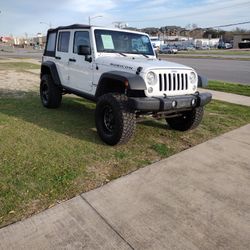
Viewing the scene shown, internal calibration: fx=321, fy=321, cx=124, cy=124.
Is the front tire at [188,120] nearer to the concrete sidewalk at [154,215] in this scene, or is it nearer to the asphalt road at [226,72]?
the concrete sidewalk at [154,215]

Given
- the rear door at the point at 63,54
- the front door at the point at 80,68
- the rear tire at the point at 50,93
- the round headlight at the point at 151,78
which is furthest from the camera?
the rear tire at the point at 50,93

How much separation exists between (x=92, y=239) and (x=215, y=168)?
7.60 feet

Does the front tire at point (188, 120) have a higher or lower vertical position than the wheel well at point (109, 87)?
lower

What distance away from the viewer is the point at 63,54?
7145mm

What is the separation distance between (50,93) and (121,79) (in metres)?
3.41

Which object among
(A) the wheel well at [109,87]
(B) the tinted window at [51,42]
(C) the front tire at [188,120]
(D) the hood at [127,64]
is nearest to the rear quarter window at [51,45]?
(B) the tinted window at [51,42]

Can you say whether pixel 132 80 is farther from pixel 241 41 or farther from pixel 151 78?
pixel 241 41

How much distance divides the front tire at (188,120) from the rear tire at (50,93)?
3.01 m

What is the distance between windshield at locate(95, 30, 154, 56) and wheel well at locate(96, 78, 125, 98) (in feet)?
2.41

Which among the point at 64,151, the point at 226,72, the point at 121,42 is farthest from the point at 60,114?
the point at 226,72

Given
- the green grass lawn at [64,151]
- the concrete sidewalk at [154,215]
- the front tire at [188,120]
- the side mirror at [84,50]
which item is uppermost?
the side mirror at [84,50]

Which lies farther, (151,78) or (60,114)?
(60,114)

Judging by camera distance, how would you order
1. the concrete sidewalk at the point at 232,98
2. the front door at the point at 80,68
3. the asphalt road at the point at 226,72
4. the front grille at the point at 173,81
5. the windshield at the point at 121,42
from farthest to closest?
the asphalt road at the point at 226,72, the concrete sidewalk at the point at 232,98, the front door at the point at 80,68, the windshield at the point at 121,42, the front grille at the point at 173,81

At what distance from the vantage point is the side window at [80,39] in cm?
618
